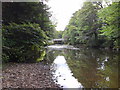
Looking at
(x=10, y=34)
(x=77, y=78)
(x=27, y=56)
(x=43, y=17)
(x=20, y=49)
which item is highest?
(x=43, y=17)

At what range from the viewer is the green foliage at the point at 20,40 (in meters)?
6.63

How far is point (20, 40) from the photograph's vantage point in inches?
287

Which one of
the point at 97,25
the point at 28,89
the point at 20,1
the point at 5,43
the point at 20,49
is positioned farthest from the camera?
the point at 97,25

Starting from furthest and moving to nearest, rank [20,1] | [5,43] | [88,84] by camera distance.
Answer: [20,1], [5,43], [88,84]

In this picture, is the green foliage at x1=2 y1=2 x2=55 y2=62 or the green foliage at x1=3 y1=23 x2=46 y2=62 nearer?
the green foliage at x1=3 y1=23 x2=46 y2=62

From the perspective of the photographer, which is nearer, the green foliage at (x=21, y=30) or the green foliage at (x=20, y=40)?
the green foliage at (x=20, y=40)

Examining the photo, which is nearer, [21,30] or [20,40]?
[21,30]

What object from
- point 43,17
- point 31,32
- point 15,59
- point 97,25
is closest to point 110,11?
point 43,17

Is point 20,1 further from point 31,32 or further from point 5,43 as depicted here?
point 5,43

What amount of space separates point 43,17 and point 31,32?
83.0 inches

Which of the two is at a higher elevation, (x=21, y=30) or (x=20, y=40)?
(x=21, y=30)

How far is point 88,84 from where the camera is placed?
4254mm

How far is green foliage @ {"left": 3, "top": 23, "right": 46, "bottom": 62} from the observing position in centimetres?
663

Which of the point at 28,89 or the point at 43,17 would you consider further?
the point at 43,17
